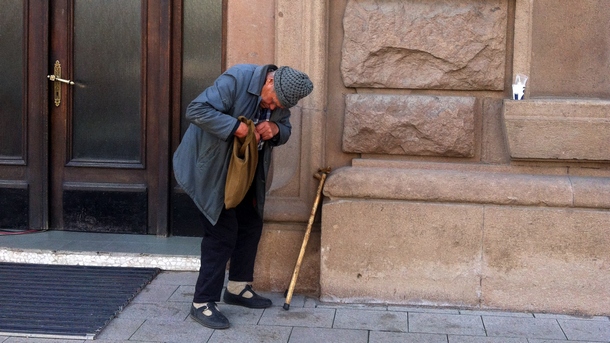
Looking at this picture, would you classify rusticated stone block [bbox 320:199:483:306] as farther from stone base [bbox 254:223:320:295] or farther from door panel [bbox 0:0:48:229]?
door panel [bbox 0:0:48:229]

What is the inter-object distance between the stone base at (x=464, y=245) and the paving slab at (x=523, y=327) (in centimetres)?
16

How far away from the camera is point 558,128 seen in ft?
16.1

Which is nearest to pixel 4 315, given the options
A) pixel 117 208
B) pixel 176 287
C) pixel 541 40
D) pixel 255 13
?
pixel 176 287

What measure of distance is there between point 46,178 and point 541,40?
3822mm

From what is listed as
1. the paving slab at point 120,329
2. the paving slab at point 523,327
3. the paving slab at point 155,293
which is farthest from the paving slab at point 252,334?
the paving slab at point 523,327

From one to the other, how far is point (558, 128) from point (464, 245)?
920 mm

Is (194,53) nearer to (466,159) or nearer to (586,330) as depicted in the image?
(466,159)

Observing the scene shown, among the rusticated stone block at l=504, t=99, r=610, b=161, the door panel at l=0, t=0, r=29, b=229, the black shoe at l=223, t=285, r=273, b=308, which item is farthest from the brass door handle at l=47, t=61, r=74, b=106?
the rusticated stone block at l=504, t=99, r=610, b=161

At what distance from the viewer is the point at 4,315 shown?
471 cm

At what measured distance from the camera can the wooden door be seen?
614cm

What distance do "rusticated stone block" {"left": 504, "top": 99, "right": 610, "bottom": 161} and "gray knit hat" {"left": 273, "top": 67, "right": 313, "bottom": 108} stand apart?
4.57 feet

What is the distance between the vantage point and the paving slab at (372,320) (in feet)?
15.3

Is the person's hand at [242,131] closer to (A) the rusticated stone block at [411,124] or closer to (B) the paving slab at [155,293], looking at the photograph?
(A) the rusticated stone block at [411,124]

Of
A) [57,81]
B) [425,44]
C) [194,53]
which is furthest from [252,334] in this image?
[57,81]
